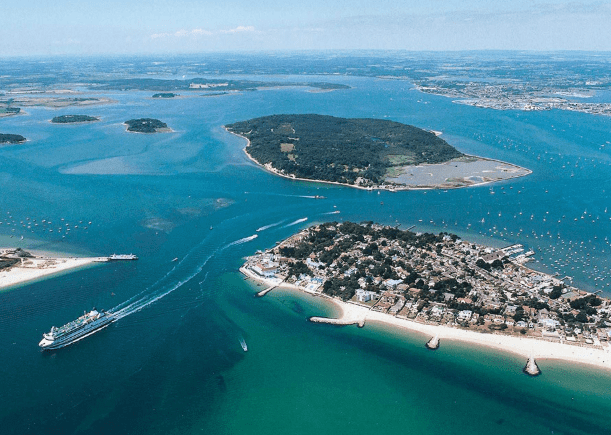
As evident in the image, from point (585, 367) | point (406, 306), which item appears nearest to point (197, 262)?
point (406, 306)

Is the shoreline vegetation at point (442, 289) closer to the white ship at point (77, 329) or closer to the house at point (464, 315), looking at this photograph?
the house at point (464, 315)

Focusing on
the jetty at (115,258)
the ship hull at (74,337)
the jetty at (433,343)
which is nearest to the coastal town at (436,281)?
the jetty at (433,343)

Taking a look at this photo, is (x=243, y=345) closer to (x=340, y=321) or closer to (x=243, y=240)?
(x=340, y=321)

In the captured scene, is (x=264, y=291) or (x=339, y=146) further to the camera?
(x=339, y=146)

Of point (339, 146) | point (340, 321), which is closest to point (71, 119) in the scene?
point (339, 146)

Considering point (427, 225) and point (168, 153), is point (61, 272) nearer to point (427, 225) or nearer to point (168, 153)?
point (427, 225)

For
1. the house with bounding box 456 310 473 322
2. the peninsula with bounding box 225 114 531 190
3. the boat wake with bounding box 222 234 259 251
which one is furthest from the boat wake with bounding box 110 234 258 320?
the peninsula with bounding box 225 114 531 190

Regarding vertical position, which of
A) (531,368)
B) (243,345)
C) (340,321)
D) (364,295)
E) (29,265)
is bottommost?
(243,345)
